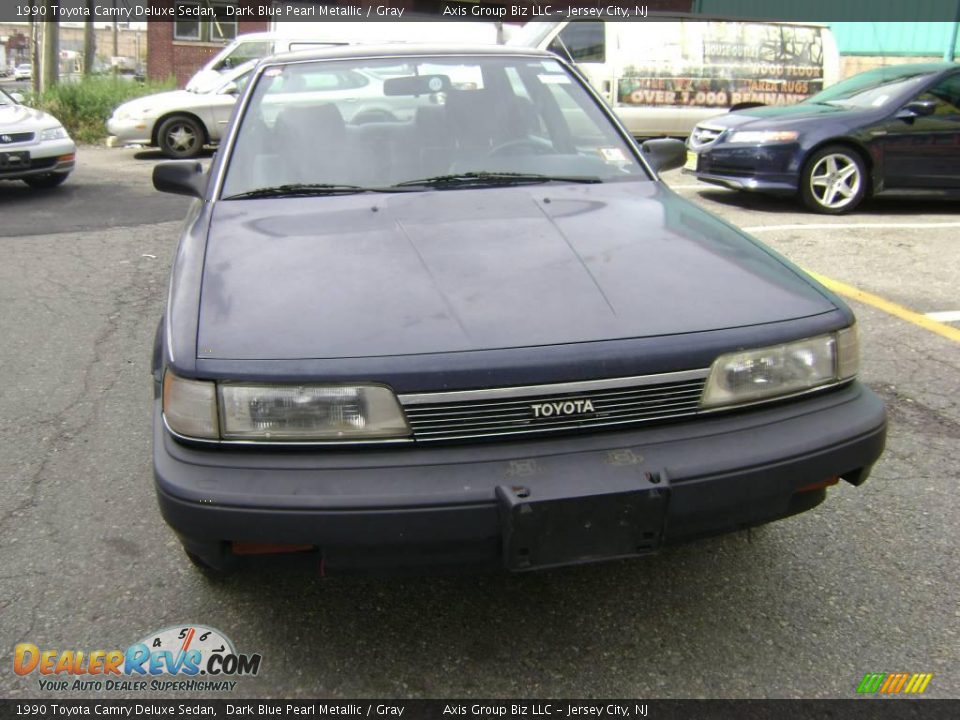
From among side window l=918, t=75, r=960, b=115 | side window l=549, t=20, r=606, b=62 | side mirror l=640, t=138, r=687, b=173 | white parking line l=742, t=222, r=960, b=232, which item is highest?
side window l=549, t=20, r=606, b=62

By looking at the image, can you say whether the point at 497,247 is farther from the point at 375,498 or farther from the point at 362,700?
the point at 362,700

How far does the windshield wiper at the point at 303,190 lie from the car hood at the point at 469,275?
0.06 meters

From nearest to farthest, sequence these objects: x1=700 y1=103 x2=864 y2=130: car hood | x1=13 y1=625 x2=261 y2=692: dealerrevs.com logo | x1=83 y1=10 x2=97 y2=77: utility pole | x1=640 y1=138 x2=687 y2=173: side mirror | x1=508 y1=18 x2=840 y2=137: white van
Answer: x1=13 y1=625 x2=261 y2=692: dealerrevs.com logo
x1=640 y1=138 x2=687 y2=173: side mirror
x1=700 y1=103 x2=864 y2=130: car hood
x1=508 y1=18 x2=840 y2=137: white van
x1=83 y1=10 x2=97 y2=77: utility pole

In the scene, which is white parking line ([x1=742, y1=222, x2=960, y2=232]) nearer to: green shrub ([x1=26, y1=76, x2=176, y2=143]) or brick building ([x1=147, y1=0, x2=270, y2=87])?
green shrub ([x1=26, y1=76, x2=176, y2=143])

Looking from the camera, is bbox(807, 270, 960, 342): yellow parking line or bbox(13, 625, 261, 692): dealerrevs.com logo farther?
bbox(807, 270, 960, 342): yellow parking line

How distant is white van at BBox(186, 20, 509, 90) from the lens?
13.7 m

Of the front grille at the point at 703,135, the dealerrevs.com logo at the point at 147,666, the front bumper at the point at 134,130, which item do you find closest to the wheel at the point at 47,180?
the front bumper at the point at 134,130

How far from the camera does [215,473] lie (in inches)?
84.0

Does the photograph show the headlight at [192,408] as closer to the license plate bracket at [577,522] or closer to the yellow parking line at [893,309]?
the license plate bracket at [577,522]

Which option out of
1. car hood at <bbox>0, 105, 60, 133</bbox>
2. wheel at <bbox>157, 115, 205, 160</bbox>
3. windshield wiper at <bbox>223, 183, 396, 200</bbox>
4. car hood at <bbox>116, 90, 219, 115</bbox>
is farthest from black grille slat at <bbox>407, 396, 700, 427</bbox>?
car hood at <bbox>116, 90, 219, 115</bbox>

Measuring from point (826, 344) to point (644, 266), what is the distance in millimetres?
531

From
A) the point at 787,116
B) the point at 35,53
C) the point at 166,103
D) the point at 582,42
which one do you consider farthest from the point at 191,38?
the point at 787,116

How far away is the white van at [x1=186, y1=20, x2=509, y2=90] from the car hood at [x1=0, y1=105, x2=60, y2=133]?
12.0 feet

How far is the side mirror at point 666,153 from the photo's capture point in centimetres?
400
